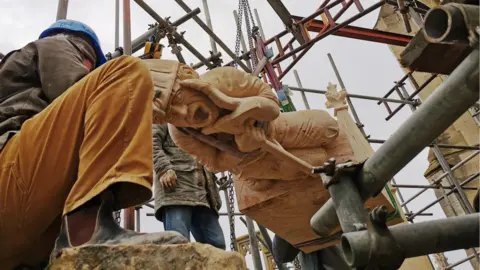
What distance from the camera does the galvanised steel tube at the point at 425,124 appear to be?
93 cm

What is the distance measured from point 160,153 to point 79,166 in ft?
6.57

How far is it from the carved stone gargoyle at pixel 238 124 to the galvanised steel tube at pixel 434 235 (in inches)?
56.9

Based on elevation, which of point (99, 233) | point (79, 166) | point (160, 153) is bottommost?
point (99, 233)

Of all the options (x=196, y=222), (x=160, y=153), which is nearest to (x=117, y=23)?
(x=160, y=153)

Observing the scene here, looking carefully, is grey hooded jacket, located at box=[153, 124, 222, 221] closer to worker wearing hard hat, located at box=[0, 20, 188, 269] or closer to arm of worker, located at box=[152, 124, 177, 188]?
arm of worker, located at box=[152, 124, 177, 188]

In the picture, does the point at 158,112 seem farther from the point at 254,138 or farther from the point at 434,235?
the point at 434,235

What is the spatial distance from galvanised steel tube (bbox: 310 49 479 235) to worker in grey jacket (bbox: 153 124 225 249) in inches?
81.1

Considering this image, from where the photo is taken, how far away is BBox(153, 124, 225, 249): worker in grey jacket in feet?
10.2

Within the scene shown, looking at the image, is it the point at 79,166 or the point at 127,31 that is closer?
the point at 79,166

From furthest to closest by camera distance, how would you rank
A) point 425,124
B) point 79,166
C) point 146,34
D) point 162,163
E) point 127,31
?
point 146,34 < point 162,163 < point 127,31 < point 79,166 < point 425,124

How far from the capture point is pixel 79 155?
1.34 m

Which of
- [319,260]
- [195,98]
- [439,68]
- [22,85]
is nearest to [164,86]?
[195,98]

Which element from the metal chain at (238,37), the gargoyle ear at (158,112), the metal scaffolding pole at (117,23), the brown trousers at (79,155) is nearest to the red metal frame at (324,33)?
the metal chain at (238,37)

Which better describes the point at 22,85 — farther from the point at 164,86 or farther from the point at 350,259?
the point at 350,259
